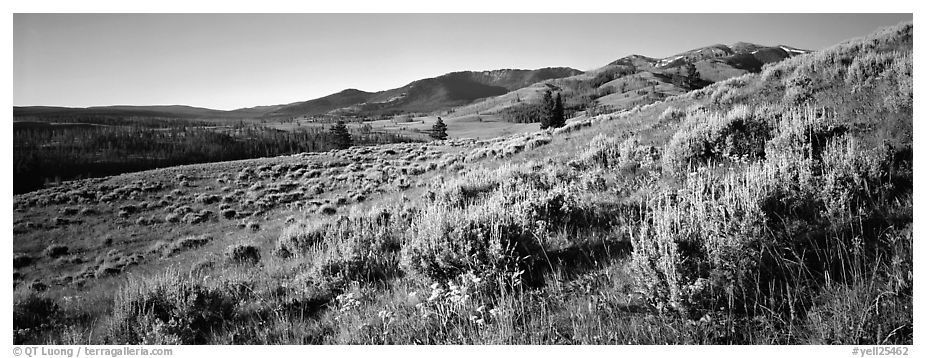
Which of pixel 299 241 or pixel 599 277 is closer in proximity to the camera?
pixel 599 277

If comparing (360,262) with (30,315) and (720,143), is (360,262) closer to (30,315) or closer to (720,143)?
(30,315)

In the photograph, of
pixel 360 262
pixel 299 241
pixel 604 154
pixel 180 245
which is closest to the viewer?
pixel 360 262

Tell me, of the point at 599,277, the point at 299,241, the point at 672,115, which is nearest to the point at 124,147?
the point at 299,241

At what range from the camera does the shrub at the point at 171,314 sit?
368 cm

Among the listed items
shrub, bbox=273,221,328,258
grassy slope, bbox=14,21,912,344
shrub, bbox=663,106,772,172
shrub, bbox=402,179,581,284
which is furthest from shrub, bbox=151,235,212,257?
shrub, bbox=663,106,772,172

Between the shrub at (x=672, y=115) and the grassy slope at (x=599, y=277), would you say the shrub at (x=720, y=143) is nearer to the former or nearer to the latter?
the grassy slope at (x=599, y=277)

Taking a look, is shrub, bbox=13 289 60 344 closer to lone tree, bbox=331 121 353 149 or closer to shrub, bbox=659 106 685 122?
shrub, bbox=659 106 685 122

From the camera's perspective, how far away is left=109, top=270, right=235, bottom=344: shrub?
12.1 ft

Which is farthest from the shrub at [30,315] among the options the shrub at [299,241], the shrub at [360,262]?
the shrub at [360,262]

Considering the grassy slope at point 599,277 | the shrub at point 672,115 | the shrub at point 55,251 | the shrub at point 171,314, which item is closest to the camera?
the grassy slope at point 599,277

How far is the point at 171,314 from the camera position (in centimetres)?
396
